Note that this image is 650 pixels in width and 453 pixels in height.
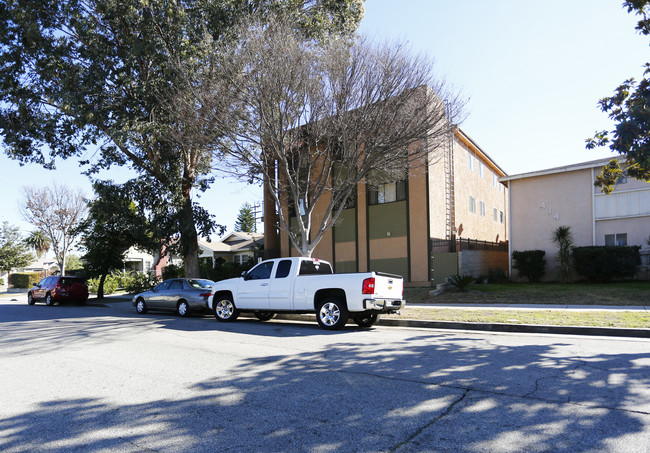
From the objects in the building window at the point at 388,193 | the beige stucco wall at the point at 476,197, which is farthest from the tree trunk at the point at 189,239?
the beige stucco wall at the point at 476,197

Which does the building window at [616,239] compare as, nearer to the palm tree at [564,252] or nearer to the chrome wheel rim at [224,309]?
the palm tree at [564,252]

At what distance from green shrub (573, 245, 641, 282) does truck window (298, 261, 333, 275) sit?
13781 mm

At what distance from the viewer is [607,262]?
20.0 metres

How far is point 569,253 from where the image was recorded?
852 inches

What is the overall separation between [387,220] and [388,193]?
4.60 ft

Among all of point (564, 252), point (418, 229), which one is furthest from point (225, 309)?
point (564, 252)

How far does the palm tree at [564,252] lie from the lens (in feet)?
→ 70.3

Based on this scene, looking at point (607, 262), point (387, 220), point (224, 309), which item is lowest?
point (224, 309)

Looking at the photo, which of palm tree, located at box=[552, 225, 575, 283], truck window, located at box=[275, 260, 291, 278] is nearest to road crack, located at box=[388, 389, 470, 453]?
truck window, located at box=[275, 260, 291, 278]

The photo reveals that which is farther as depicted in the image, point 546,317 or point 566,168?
point 566,168

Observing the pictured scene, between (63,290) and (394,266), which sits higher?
(394,266)

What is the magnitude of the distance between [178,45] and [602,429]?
18.7 meters

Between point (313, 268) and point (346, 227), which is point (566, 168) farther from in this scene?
point (313, 268)

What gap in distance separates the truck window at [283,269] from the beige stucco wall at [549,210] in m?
15.8
